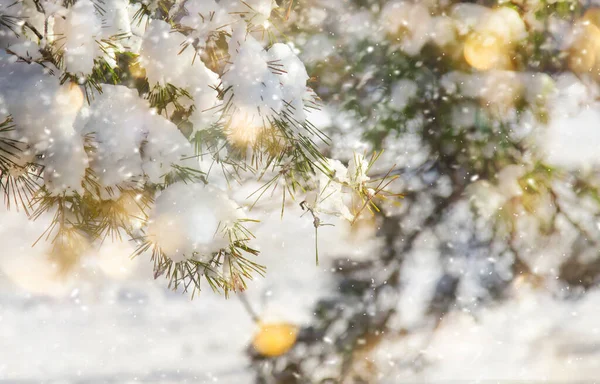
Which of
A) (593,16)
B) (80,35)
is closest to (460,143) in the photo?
(593,16)

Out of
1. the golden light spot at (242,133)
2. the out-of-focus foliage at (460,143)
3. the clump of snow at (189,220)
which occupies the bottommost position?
the clump of snow at (189,220)

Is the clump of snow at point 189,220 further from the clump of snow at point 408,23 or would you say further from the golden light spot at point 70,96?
the clump of snow at point 408,23

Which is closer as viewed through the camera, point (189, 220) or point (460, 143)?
point (189, 220)

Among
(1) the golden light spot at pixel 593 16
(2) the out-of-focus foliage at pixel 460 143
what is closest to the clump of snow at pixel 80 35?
(2) the out-of-focus foliage at pixel 460 143

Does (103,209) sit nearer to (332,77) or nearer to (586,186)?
(332,77)

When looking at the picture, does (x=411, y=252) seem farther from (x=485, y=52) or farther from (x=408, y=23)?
(x=408, y=23)

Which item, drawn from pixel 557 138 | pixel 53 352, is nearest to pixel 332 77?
pixel 557 138

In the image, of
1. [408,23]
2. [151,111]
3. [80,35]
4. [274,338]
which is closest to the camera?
[80,35]
